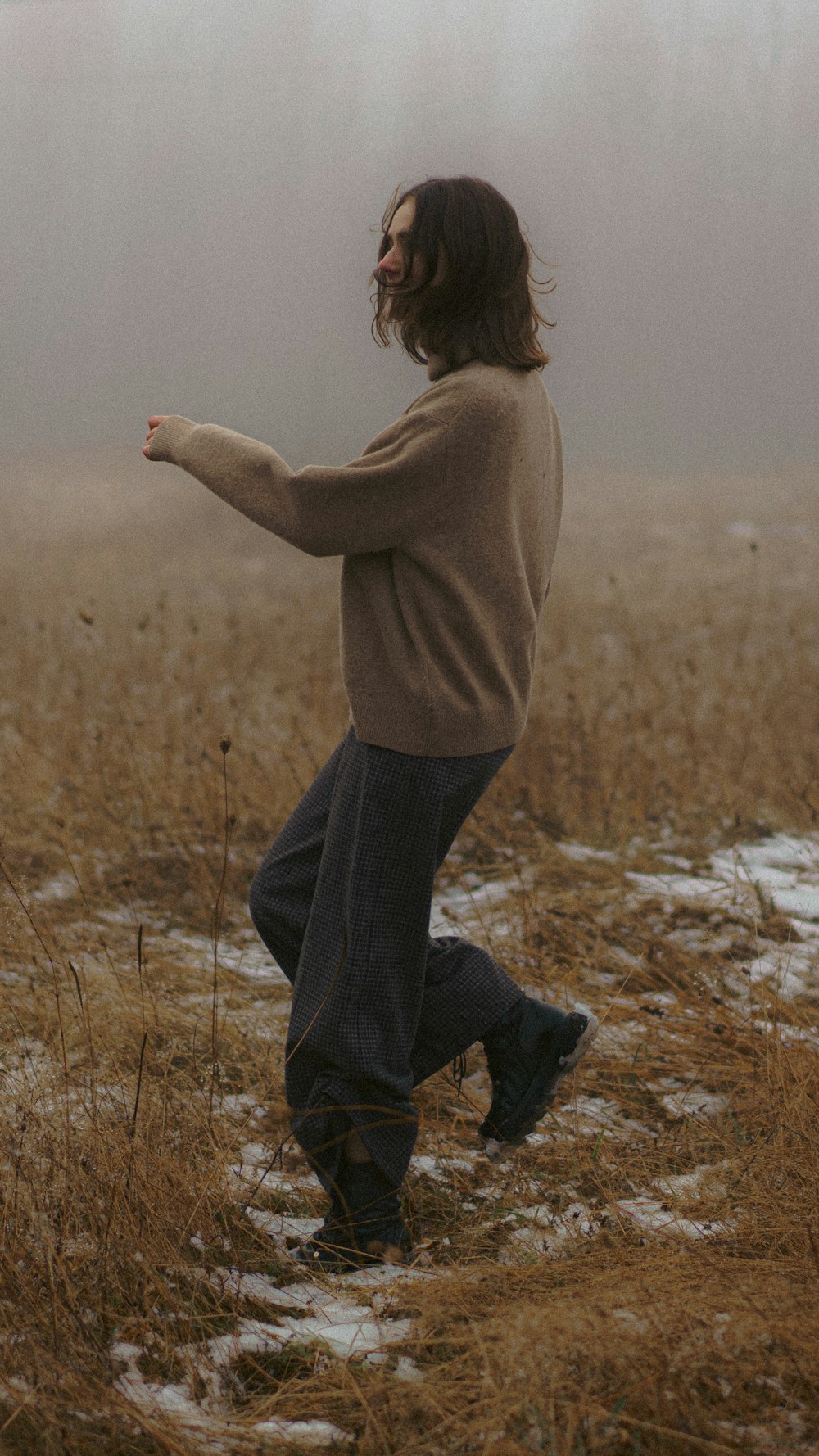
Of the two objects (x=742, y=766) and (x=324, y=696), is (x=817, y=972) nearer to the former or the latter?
(x=742, y=766)

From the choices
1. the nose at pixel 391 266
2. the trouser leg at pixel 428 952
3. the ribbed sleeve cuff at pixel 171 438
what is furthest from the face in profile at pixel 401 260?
the trouser leg at pixel 428 952

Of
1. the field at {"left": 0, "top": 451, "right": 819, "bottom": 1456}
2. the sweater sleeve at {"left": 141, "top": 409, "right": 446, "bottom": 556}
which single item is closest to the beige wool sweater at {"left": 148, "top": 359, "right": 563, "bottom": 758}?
the sweater sleeve at {"left": 141, "top": 409, "right": 446, "bottom": 556}

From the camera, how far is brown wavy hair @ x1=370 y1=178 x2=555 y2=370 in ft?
5.96

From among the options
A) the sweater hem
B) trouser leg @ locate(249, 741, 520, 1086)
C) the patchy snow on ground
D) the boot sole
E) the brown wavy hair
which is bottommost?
the patchy snow on ground

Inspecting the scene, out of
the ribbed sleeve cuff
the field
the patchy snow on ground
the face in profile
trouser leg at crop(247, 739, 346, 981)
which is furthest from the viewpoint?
trouser leg at crop(247, 739, 346, 981)

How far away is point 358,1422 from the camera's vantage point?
1.56 metres

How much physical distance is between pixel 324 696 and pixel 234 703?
1.76ft

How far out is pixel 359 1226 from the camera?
2010mm

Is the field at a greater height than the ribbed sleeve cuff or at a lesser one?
lesser

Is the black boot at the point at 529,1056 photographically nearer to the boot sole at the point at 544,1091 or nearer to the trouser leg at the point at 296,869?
the boot sole at the point at 544,1091

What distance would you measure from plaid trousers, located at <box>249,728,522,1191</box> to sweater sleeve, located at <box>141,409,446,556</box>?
1.17 ft

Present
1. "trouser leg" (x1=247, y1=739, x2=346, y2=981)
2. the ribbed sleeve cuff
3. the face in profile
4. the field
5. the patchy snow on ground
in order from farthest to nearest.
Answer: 1. "trouser leg" (x1=247, y1=739, x2=346, y2=981)
2. the ribbed sleeve cuff
3. the face in profile
4. the patchy snow on ground
5. the field

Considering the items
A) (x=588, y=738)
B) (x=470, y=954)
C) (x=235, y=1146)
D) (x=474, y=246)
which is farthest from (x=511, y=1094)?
(x=588, y=738)

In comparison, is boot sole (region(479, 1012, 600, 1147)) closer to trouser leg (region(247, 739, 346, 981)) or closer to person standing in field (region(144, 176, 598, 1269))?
person standing in field (region(144, 176, 598, 1269))
